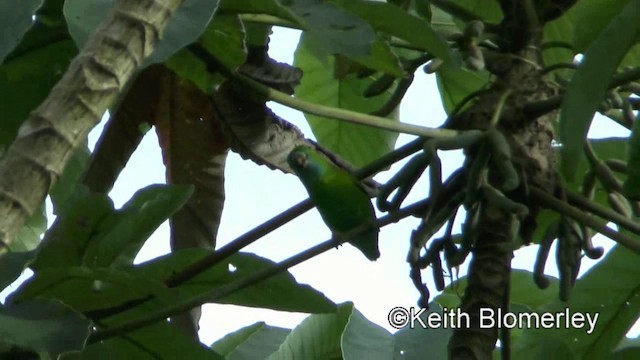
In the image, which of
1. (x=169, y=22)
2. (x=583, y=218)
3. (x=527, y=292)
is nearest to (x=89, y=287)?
(x=169, y=22)

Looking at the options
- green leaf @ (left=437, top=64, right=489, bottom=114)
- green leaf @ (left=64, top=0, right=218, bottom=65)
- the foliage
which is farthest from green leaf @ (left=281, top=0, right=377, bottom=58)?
green leaf @ (left=437, top=64, right=489, bottom=114)

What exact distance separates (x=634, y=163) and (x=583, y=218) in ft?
0.27

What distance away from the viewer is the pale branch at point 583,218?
706 millimetres

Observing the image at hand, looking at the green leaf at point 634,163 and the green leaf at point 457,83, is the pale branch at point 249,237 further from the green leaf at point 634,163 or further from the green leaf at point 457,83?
the green leaf at point 457,83

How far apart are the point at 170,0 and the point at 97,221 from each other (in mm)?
300

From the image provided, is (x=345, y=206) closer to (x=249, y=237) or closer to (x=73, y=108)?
(x=249, y=237)

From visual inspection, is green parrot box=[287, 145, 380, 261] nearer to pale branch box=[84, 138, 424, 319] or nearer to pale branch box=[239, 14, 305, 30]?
pale branch box=[84, 138, 424, 319]

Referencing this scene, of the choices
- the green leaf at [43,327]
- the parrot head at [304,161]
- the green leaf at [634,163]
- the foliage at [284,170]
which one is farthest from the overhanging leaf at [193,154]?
the green leaf at [634,163]

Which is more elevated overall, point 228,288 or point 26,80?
point 26,80

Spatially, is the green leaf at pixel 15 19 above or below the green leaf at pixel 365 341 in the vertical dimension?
above

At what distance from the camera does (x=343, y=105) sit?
1.13m

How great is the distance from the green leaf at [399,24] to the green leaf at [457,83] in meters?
0.26

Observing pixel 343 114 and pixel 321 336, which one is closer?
pixel 343 114

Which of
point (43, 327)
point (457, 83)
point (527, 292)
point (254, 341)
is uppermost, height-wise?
Answer: point (457, 83)
